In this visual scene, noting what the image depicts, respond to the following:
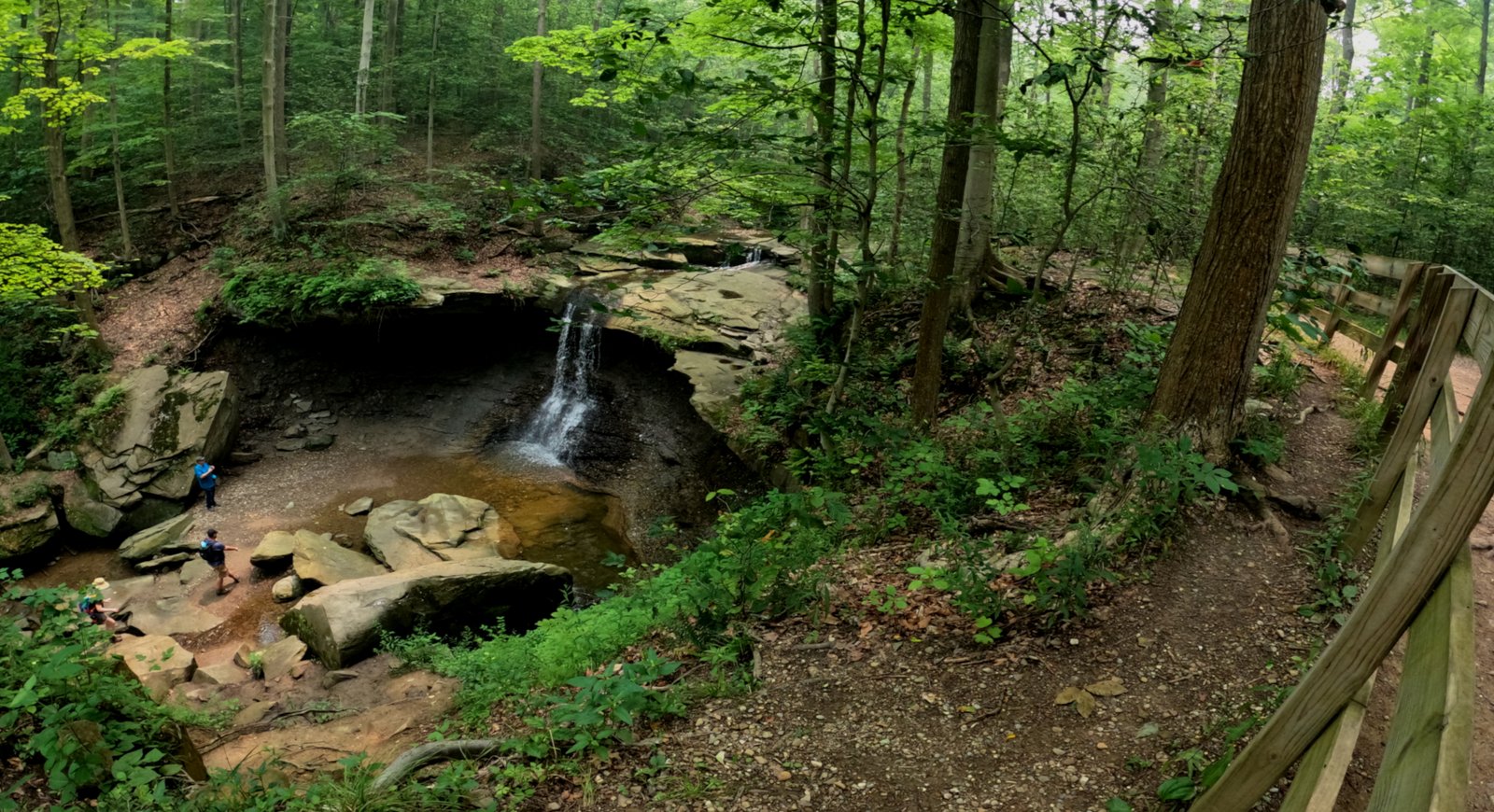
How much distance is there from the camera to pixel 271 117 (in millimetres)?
15352

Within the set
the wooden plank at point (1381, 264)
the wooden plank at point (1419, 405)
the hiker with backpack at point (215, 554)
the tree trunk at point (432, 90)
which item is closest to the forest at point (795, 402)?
the wooden plank at point (1419, 405)

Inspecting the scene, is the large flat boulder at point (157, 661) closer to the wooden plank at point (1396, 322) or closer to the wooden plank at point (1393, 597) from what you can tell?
the wooden plank at point (1393, 597)

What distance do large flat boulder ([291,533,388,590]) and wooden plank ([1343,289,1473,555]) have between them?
10560 millimetres

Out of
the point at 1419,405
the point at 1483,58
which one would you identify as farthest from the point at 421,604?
the point at 1483,58

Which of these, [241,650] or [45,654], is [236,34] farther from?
[45,654]

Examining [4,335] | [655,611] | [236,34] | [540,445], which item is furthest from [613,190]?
[236,34]

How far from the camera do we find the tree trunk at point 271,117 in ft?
48.7

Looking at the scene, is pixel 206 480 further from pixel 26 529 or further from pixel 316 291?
pixel 316 291

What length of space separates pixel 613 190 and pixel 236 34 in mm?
21939

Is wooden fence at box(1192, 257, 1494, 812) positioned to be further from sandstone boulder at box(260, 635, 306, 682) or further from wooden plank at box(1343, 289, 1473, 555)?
sandstone boulder at box(260, 635, 306, 682)

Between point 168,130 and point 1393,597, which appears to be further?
point 168,130

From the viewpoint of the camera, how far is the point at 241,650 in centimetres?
881

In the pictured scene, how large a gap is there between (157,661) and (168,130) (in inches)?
539

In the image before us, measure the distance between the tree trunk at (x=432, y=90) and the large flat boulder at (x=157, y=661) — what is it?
11.8 metres
